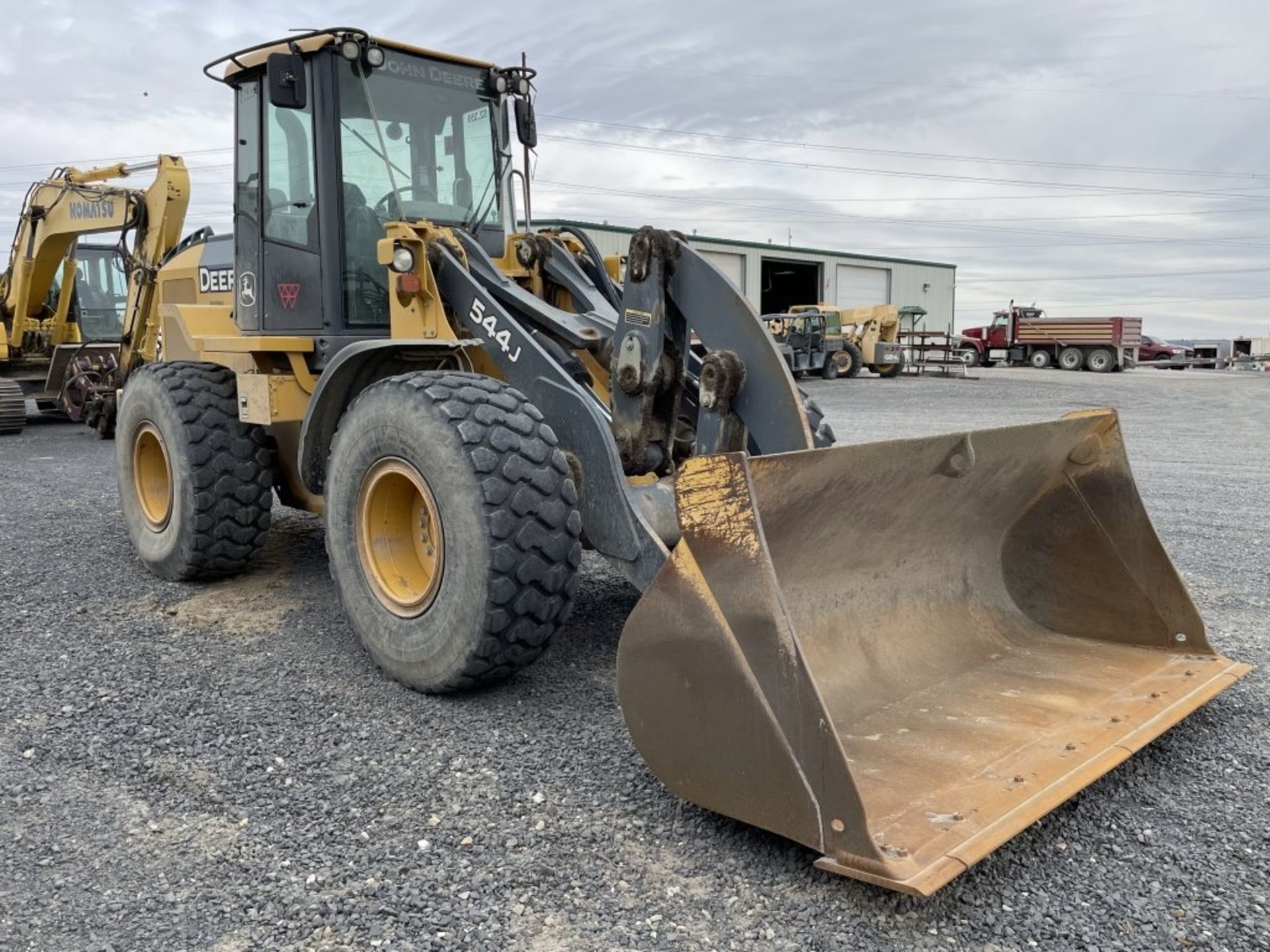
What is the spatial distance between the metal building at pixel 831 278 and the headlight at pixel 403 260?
98.9 ft

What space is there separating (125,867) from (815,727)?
1.81 m

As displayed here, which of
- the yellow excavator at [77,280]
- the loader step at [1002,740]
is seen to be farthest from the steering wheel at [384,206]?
the yellow excavator at [77,280]

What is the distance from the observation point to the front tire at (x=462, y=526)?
3.55 meters

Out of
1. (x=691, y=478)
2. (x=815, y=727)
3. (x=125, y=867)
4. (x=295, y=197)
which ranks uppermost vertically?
(x=295, y=197)

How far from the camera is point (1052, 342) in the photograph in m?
36.8

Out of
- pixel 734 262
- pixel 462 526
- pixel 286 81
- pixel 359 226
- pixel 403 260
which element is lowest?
pixel 462 526

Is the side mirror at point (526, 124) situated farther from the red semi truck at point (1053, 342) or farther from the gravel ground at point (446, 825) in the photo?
the red semi truck at point (1053, 342)

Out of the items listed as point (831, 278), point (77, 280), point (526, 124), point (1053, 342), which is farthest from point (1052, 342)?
point (526, 124)

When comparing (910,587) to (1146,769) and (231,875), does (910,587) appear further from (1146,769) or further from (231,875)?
(231,875)

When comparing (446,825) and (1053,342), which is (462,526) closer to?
(446,825)

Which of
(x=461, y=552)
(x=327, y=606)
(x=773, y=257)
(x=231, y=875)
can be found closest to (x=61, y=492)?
(x=327, y=606)

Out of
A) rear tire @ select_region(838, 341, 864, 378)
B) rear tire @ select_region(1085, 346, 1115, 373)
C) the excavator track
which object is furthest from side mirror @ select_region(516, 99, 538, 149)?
rear tire @ select_region(1085, 346, 1115, 373)

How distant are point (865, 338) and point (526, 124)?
25.9 metres

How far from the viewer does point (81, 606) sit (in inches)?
203
